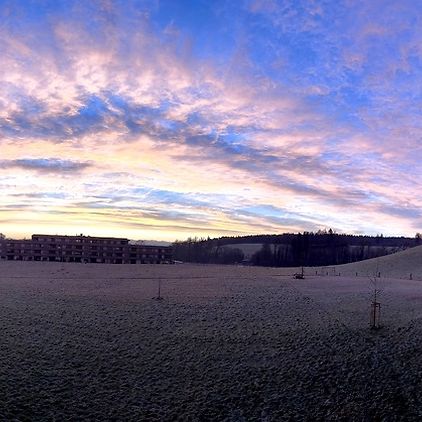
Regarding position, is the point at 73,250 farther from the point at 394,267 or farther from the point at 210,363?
the point at 210,363

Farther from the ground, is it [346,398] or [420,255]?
[420,255]

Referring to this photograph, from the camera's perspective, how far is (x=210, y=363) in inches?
904

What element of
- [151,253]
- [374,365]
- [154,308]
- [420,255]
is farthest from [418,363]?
[151,253]

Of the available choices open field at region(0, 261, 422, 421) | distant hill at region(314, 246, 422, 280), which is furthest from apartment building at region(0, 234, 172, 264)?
open field at region(0, 261, 422, 421)

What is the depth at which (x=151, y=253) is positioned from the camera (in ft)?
497

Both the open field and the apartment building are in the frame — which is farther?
the apartment building

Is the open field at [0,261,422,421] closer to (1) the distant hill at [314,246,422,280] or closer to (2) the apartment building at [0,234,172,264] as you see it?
(1) the distant hill at [314,246,422,280]

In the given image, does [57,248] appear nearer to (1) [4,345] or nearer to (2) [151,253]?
(2) [151,253]

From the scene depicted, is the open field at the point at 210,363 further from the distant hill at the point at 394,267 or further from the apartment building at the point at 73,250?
the apartment building at the point at 73,250

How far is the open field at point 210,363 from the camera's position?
18.4 metres

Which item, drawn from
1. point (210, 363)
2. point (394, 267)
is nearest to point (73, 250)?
point (394, 267)

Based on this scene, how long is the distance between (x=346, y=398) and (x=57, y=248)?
5527 inches

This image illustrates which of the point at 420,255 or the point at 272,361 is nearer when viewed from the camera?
the point at 272,361

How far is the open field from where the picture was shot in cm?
1836
